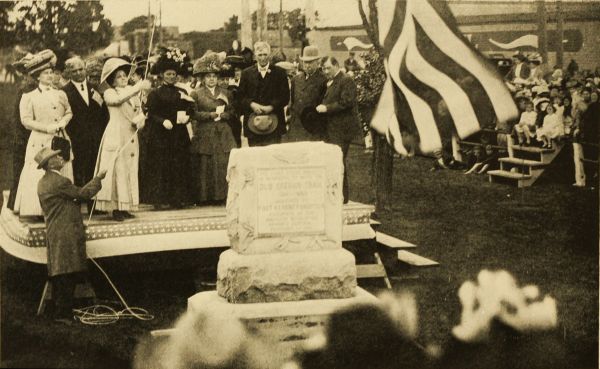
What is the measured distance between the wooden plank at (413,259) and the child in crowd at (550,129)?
4.03ft

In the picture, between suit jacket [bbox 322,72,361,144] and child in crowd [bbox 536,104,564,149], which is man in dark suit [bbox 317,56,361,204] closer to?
suit jacket [bbox 322,72,361,144]

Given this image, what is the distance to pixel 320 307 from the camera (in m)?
6.62

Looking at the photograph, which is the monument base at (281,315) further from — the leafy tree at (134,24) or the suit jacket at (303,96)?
the leafy tree at (134,24)

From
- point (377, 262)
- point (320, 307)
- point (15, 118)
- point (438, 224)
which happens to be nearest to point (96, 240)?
point (15, 118)

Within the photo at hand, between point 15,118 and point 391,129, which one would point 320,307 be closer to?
point 391,129

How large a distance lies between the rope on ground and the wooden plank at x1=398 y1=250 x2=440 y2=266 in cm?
194

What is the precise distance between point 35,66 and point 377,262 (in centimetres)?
275

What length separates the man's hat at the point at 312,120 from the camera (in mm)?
7129

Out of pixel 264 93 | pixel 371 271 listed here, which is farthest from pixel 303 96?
pixel 371 271

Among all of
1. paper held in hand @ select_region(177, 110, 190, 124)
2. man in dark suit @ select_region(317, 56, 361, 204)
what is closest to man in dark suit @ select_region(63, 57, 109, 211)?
paper held in hand @ select_region(177, 110, 190, 124)

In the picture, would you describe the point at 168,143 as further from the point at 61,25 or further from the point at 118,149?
the point at 61,25

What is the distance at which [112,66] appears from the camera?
6.54m

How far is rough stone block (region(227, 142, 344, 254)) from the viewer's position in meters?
6.56

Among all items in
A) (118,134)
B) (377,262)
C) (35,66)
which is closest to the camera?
(35,66)
